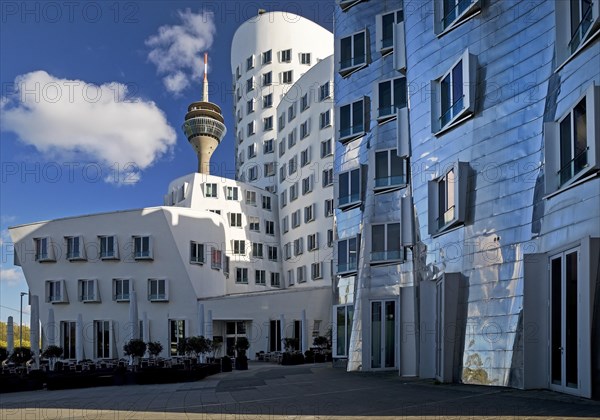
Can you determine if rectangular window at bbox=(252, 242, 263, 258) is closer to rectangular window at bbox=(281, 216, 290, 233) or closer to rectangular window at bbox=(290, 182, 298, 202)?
rectangular window at bbox=(281, 216, 290, 233)

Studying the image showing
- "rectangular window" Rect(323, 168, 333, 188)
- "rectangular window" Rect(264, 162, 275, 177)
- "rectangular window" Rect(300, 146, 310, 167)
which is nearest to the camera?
"rectangular window" Rect(323, 168, 333, 188)

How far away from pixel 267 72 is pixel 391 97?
139ft

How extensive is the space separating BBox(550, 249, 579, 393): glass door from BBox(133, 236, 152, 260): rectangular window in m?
35.1

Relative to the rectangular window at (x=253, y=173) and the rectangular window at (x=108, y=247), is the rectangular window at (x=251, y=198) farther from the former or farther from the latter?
the rectangular window at (x=108, y=247)

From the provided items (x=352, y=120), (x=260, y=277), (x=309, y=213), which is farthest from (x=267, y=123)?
(x=352, y=120)

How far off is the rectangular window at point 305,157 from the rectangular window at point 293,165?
1.40 metres

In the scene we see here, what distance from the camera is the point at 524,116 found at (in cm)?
1334

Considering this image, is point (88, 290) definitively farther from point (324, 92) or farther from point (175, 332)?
point (324, 92)

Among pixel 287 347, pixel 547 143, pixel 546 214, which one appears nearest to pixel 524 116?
pixel 547 143

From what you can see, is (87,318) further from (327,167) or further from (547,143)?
(547,143)

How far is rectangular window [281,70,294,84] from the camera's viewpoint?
61.9m

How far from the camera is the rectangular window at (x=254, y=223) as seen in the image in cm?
5666

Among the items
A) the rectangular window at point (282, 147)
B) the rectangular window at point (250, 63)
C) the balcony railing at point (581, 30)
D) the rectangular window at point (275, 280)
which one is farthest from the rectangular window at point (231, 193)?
the balcony railing at point (581, 30)

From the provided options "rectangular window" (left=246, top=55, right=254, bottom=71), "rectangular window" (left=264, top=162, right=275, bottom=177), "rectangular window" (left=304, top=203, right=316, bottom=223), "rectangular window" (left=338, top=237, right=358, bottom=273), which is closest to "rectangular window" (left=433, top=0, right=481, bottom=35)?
"rectangular window" (left=338, top=237, right=358, bottom=273)
